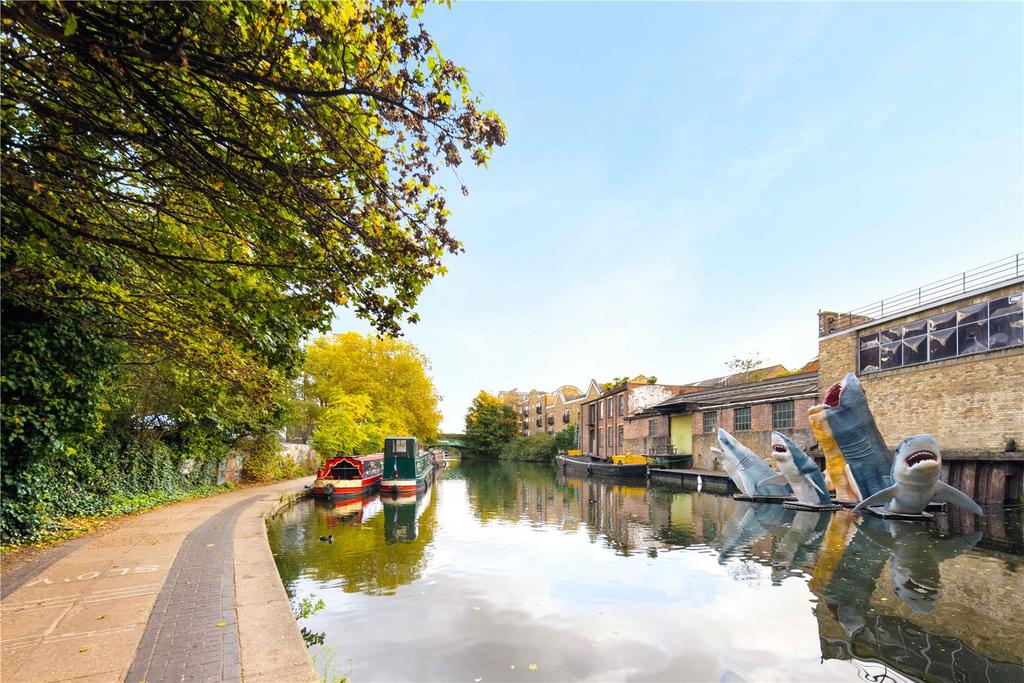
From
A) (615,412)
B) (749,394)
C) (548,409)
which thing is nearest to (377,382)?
(615,412)

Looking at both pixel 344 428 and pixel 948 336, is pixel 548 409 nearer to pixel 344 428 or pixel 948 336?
pixel 344 428

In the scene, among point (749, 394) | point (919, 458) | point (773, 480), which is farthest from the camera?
point (749, 394)

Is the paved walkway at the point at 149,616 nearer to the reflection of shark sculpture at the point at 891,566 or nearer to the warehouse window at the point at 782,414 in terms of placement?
the reflection of shark sculpture at the point at 891,566

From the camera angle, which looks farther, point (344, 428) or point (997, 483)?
point (344, 428)

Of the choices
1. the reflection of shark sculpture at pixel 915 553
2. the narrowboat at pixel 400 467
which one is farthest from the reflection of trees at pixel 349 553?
the reflection of shark sculpture at pixel 915 553

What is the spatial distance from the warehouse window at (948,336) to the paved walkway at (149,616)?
24591mm

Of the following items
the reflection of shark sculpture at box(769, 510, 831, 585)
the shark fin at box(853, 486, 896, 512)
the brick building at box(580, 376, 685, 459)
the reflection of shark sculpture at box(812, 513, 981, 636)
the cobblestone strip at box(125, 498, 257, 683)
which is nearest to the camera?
the cobblestone strip at box(125, 498, 257, 683)

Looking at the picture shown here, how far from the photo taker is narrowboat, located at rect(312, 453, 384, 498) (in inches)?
840

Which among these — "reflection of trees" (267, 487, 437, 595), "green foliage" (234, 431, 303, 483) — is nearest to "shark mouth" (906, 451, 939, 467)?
"reflection of trees" (267, 487, 437, 595)

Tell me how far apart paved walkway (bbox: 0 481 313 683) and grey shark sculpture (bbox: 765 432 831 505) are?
53.7 feet

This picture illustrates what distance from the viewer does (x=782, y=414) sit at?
2920cm

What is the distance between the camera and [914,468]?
48.7ft

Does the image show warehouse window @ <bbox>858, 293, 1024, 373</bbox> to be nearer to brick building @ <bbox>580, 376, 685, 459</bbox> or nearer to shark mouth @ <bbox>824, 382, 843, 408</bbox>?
shark mouth @ <bbox>824, 382, 843, 408</bbox>

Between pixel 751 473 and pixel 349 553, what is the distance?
→ 658 inches
